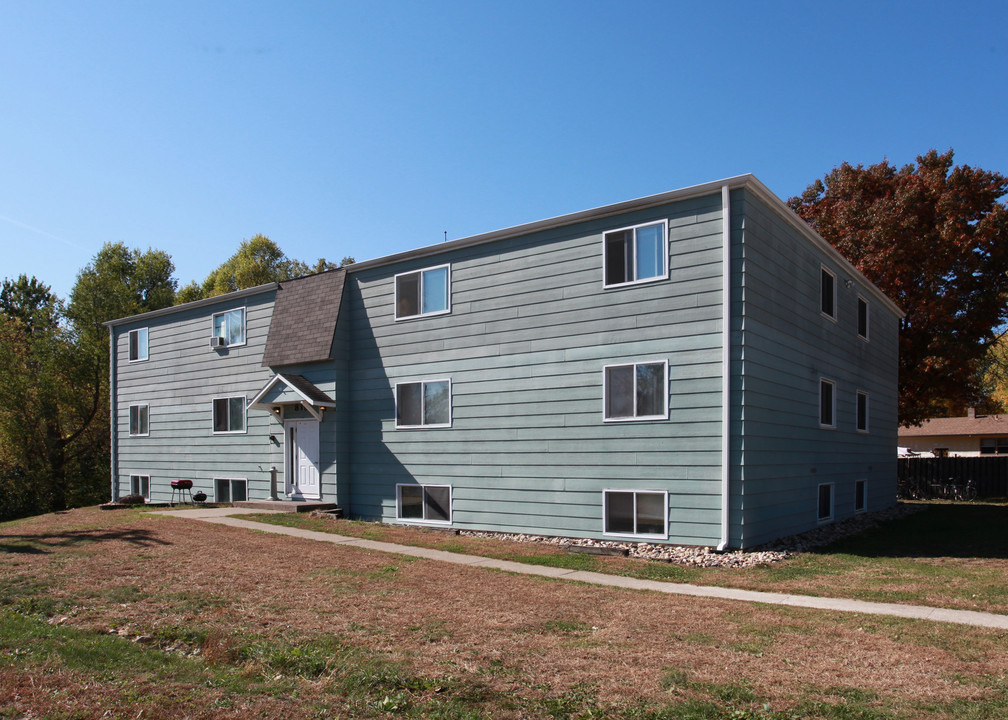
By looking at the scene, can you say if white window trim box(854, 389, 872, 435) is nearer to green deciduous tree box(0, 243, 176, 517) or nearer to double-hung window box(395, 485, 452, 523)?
double-hung window box(395, 485, 452, 523)

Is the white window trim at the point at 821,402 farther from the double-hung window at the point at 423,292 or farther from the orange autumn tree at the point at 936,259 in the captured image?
the orange autumn tree at the point at 936,259

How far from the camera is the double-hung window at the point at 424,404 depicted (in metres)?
17.0

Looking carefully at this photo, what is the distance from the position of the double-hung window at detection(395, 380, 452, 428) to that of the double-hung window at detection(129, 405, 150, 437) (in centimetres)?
1137

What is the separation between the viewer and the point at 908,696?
562cm

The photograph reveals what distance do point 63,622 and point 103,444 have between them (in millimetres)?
32912

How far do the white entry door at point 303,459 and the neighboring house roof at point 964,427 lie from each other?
36.4m

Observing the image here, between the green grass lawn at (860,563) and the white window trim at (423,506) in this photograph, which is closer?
the green grass lawn at (860,563)

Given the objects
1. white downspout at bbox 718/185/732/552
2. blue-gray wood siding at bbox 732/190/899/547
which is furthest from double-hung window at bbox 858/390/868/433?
white downspout at bbox 718/185/732/552

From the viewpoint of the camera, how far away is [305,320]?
19375 millimetres

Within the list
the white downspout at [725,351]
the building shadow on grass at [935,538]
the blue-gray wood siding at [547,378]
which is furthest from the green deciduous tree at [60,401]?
the building shadow on grass at [935,538]

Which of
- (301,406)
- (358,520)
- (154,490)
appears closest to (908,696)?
(358,520)

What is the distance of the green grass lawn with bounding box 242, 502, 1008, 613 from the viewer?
1002 centimetres

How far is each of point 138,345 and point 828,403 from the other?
2118 cm

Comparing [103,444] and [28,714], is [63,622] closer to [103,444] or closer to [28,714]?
[28,714]
